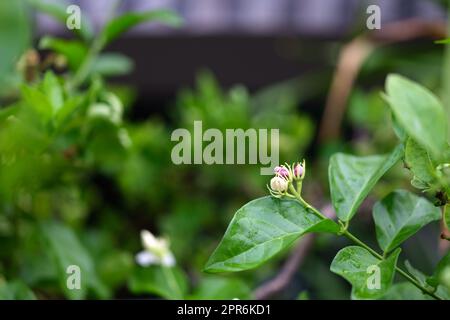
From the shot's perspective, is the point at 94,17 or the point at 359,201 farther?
the point at 94,17

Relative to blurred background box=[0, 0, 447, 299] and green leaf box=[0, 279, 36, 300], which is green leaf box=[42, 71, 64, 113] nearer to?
blurred background box=[0, 0, 447, 299]

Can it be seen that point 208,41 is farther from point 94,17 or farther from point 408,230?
point 408,230

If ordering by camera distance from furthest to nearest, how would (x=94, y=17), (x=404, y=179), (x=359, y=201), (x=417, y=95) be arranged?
(x=94, y=17) < (x=404, y=179) < (x=359, y=201) < (x=417, y=95)

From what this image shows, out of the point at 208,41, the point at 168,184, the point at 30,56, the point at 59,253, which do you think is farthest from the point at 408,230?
the point at 208,41

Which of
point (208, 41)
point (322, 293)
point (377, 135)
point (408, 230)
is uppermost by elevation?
point (208, 41)

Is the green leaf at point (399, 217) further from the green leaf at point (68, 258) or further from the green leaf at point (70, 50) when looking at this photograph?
the green leaf at point (70, 50)

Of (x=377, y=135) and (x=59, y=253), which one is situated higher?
(x=377, y=135)

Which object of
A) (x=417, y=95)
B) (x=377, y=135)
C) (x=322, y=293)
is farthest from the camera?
(x=377, y=135)
